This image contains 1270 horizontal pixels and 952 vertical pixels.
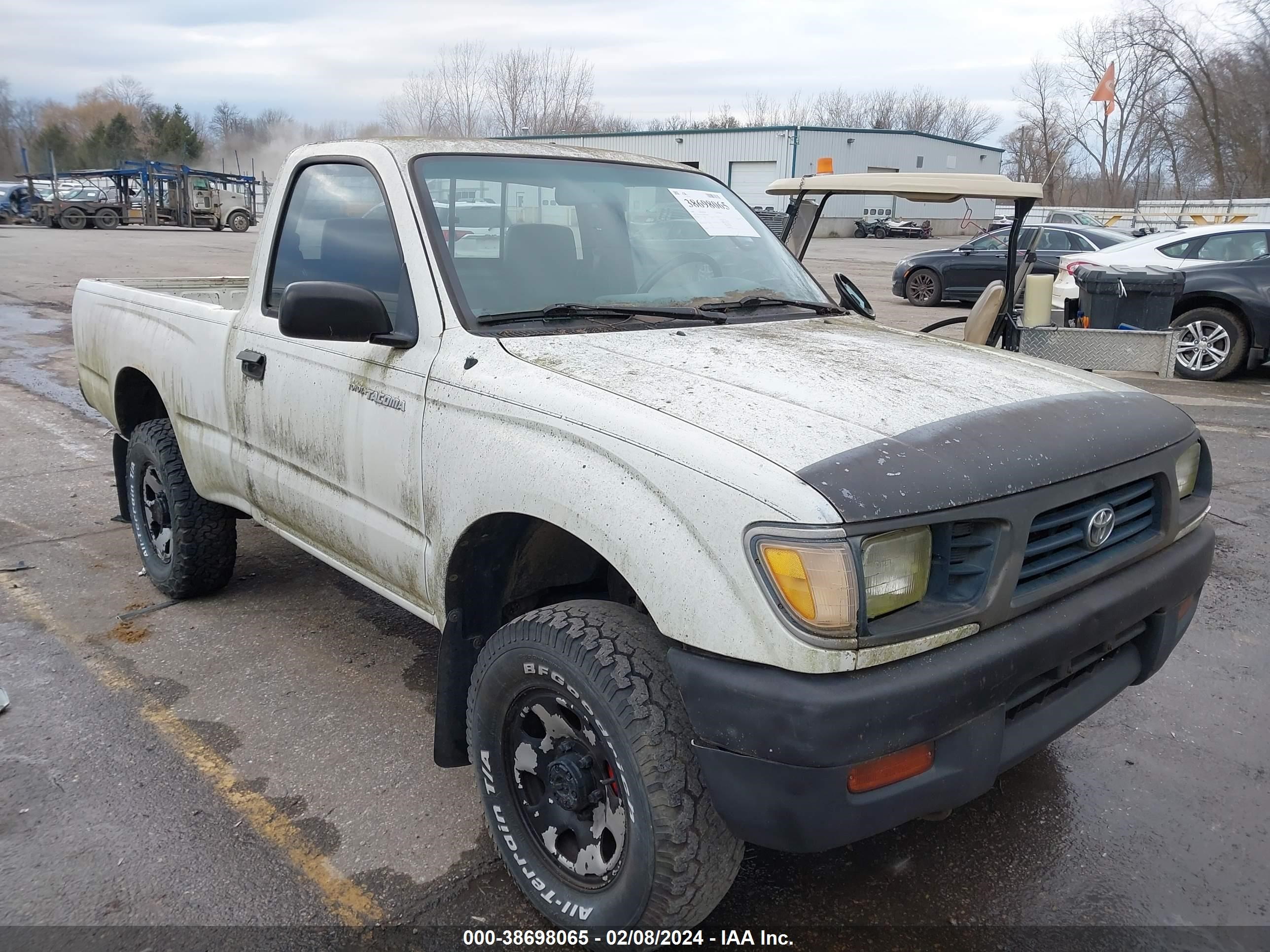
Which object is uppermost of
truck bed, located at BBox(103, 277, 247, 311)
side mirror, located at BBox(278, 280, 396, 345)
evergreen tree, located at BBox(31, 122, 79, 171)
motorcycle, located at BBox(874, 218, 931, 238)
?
evergreen tree, located at BBox(31, 122, 79, 171)

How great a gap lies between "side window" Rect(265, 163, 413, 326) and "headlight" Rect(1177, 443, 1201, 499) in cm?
224

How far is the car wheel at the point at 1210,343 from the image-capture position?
10352mm

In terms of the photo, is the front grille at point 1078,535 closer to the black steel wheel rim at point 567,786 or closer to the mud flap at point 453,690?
the black steel wheel rim at point 567,786

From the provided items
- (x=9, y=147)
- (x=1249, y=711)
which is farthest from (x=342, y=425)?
(x=9, y=147)

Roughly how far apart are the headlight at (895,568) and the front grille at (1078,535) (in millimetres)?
260

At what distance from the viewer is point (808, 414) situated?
221 centimetres

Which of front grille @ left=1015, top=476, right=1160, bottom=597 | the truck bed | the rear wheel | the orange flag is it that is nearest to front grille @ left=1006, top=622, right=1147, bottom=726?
front grille @ left=1015, top=476, right=1160, bottom=597

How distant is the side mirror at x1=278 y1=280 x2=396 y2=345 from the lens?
269cm

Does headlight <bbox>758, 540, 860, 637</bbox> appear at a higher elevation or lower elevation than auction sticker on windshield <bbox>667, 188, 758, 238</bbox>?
lower

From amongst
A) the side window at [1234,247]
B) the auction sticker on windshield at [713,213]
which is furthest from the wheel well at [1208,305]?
the auction sticker on windshield at [713,213]

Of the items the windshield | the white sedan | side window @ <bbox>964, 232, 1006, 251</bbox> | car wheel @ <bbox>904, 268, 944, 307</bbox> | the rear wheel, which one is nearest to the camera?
the windshield

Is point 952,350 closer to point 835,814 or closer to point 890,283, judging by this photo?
point 835,814

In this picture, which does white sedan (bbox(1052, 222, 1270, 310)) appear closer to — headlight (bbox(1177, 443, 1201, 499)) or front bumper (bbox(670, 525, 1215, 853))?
headlight (bbox(1177, 443, 1201, 499))

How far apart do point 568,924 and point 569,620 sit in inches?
28.8
